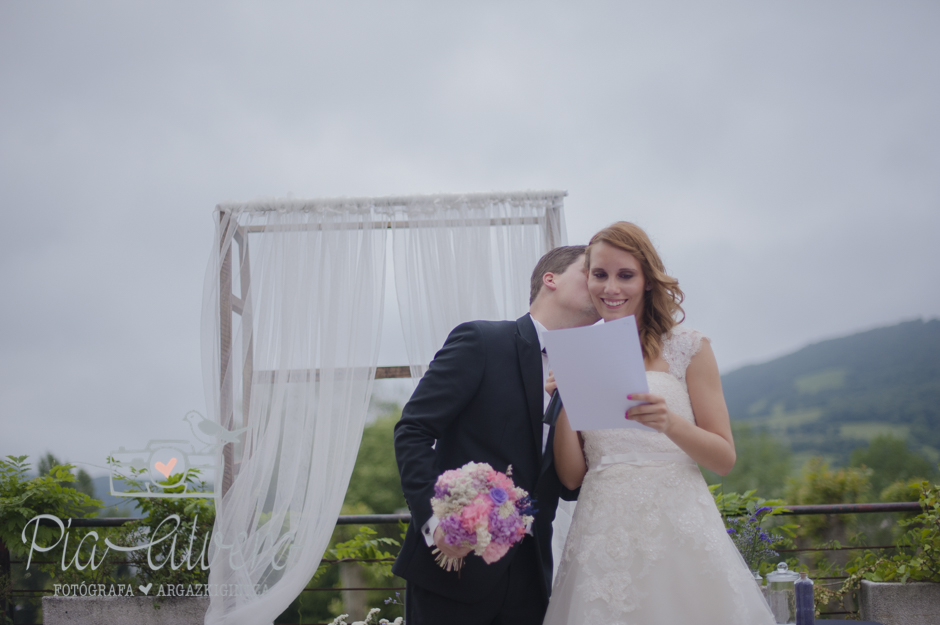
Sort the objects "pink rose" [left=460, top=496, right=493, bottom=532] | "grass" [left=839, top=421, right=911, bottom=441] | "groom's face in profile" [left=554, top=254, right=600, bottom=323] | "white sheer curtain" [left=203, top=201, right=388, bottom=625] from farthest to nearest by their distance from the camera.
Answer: "grass" [left=839, top=421, right=911, bottom=441], "white sheer curtain" [left=203, top=201, right=388, bottom=625], "groom's face in profile" [left=554, top=254, right=600, bottom=323], "pink rose" [left=460, top=496, right=493, bottom=532]

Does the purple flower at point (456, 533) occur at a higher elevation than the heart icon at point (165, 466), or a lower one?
higher

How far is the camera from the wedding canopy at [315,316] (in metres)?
3.39

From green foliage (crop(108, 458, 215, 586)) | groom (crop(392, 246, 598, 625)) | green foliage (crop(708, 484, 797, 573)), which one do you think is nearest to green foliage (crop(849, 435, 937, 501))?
green foliage (crop(708, 484, 797, 573))

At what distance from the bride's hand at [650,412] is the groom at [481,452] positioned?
0.39 meters

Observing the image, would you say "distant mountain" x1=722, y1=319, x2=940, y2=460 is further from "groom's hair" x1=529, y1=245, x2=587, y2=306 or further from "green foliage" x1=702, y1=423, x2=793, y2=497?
"groom's hair" x1=529, y1=245, x2=587, y2=306

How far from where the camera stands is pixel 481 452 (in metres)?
1.57

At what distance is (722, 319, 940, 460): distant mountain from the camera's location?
19172 millimetres

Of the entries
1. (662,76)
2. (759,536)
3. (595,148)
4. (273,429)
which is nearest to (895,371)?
(595,148)

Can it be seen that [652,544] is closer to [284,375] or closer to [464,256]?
[464,256]

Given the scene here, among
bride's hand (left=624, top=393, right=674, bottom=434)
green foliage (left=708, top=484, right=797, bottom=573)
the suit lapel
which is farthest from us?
green foliage (left=708, top=484, right=797, bottom=573)

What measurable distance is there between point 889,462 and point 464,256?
738 inches

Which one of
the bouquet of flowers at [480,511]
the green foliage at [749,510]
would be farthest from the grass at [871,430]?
the bouquet of flowers at [480,511]

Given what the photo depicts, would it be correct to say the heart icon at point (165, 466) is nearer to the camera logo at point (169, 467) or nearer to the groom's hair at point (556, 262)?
the camera logo at point (169, 467)

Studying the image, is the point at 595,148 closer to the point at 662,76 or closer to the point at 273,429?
the point at 662,76
